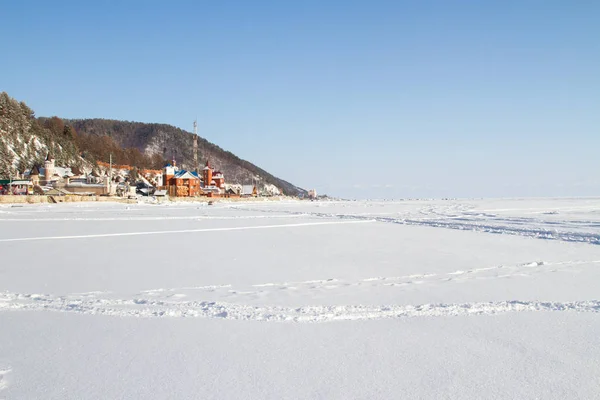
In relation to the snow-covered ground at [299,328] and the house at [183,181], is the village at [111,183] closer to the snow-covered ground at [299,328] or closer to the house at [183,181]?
the house at [183,181]

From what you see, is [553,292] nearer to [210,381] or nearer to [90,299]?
[210,381]

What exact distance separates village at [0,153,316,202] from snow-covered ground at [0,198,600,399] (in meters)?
45.7

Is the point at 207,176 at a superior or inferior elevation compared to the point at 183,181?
superior

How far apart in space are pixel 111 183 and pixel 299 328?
7576 cm

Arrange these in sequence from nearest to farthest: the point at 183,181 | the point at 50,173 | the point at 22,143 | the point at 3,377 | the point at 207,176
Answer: the point at 3,377
the point at 50,173
the point at 22,143
the point at 183,181
the point at 207,176

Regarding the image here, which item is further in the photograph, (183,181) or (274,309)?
(183,181)

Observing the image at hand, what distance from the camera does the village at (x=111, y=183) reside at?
58.4m

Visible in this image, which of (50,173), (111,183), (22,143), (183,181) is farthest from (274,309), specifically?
(183,181)

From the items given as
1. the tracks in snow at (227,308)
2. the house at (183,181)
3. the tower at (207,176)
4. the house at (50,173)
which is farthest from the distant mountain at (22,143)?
the tracks in snow at (227,308)

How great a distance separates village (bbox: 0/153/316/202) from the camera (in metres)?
58.4

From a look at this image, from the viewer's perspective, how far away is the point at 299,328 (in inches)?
195

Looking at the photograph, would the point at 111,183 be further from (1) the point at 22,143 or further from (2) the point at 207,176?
(2) the point at 207,176

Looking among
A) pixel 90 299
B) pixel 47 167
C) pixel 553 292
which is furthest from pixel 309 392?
pixel 47 167

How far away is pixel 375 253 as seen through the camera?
11.2 meters
